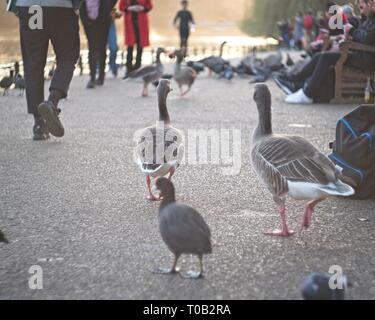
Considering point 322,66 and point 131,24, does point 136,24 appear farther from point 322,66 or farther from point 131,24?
point 322,66

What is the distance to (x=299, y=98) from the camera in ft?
35.7

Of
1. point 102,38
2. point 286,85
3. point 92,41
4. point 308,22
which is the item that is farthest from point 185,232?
point 308,22

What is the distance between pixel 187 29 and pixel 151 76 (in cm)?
1236

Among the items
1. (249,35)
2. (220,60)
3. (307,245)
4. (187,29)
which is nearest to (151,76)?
(220,60)

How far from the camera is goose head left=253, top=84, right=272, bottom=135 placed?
4453 mm

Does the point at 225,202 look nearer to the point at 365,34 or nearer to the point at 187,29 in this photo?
the point at 365,34

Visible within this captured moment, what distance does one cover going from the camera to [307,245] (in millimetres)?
4023

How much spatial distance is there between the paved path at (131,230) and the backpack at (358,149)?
16 cm

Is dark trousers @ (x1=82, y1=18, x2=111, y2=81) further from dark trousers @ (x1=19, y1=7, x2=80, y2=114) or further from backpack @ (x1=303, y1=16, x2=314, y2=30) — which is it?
backpack @ (x1=303, y1=16, x2=314, y2=30)

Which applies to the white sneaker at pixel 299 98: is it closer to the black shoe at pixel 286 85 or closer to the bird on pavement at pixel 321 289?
the black shoe at pixel 286 85

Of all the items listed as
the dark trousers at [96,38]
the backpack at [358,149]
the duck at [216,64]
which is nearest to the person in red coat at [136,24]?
the duck at [216,64]

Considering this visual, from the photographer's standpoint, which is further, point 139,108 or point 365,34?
point 139,108

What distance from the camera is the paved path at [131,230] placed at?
3402mm

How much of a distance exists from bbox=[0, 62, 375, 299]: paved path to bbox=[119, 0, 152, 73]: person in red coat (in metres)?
7.93
